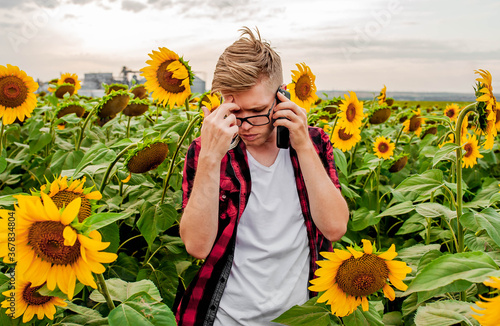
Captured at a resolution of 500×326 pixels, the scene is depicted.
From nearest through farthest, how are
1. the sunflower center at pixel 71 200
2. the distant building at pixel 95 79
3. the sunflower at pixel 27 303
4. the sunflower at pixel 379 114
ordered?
the sunflower center at pixel 71 200 < the sunflower at pixel 27 303 < the sunflower at pixel 379 114 < the distant building at pixel 95 79

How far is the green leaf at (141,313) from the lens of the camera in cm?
97

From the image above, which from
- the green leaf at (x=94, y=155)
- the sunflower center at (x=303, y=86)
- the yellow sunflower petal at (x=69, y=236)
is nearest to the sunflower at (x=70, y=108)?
the green leaf at (x=94, y=155)

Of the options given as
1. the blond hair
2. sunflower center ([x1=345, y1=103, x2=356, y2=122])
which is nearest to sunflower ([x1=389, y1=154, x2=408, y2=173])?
sunflower center ([x1=345, y1=103, x2=356, y2=122])

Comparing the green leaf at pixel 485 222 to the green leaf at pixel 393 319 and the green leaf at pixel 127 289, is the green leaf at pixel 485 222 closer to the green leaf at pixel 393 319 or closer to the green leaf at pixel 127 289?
the green leaf at pixel 393 319

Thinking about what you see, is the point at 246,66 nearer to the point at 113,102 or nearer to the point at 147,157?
the point at 147,157

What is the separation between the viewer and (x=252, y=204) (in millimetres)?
1685

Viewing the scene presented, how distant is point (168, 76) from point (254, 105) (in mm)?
828

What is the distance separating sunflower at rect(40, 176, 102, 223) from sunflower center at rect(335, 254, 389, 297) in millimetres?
692

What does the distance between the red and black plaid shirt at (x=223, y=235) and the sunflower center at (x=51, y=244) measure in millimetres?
751

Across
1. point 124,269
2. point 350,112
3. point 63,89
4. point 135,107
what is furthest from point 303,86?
point 63,89

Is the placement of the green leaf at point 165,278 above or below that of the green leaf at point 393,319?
above

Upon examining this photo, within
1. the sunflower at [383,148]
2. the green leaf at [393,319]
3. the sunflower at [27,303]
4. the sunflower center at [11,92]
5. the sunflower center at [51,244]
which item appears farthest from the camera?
the sunflower at [383,148]

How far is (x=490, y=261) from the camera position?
82 cm

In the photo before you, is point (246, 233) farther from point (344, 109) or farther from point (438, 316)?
point (344, 109)
